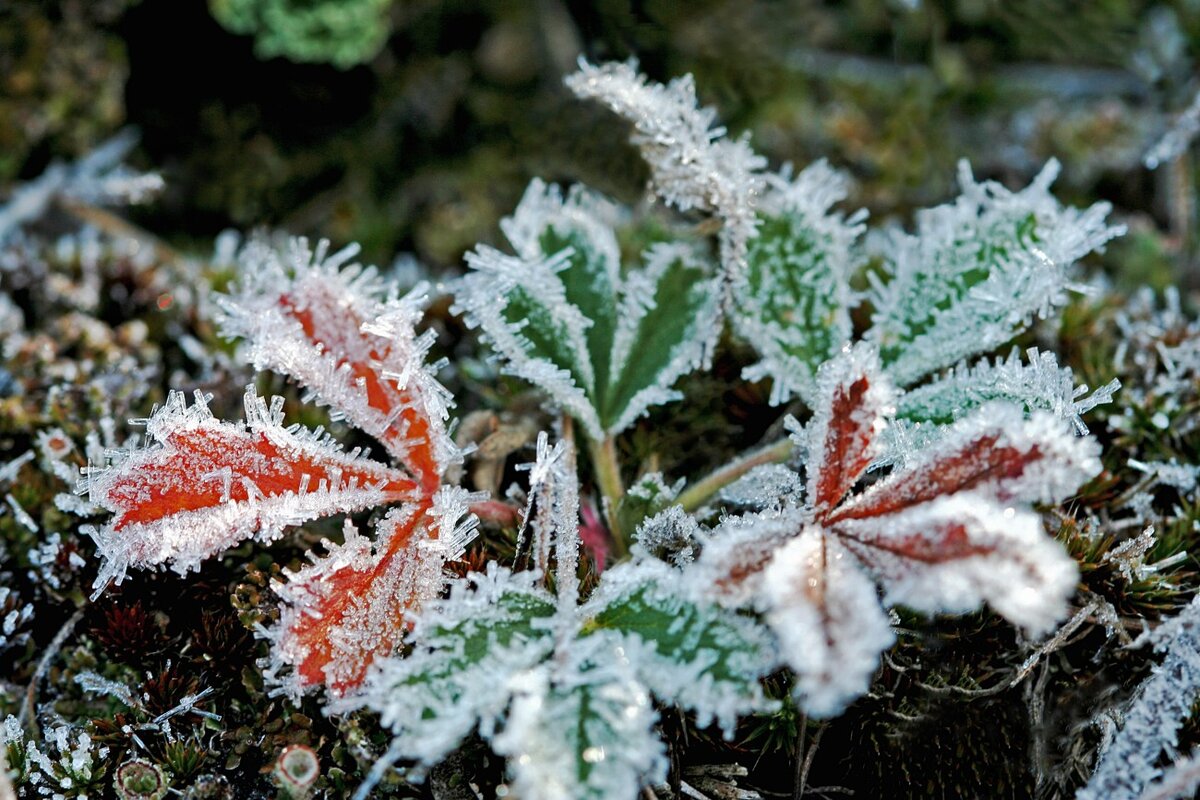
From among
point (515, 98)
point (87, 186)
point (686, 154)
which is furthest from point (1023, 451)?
point (87, 186)

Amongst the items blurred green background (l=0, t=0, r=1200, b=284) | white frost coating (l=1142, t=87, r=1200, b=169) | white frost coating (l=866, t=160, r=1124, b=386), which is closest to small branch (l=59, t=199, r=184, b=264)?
blurred green background (l=0, t=0, r=1200, b=284)

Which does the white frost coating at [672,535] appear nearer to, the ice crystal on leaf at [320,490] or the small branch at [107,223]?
the ice crystal on leaf at [320,490]

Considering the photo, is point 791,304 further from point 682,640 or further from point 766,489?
point 682,640

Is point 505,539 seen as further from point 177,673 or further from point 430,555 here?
point 177,673

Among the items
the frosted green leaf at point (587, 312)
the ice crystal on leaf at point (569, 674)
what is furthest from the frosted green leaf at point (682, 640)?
the frosted green leaf at point (587, 312)

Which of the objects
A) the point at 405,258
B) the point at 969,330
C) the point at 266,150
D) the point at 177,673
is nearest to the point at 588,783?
the point at 177,673
